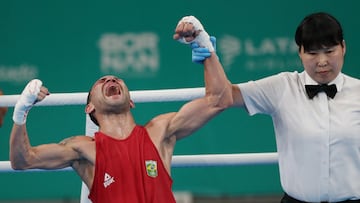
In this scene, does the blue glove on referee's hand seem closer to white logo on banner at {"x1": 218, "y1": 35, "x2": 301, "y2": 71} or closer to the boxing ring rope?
the boxing ring rope

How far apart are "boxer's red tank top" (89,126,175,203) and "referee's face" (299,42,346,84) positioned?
2.49 feet

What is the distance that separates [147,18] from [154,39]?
148 millimetres

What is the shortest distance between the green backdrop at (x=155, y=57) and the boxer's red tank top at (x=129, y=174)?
1982 mm

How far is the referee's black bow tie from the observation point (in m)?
3.01

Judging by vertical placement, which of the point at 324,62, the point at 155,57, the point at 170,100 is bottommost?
the point at 155,57

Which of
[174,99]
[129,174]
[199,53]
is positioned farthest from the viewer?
[174,99]

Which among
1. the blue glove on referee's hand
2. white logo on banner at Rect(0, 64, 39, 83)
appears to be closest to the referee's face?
the blue glove on referee's hand

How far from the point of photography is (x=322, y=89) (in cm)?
301

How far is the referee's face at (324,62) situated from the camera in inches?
117

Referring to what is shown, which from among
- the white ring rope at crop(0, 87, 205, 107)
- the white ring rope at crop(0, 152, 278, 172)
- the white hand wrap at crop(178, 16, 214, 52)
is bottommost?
the white ring rope at crop(0, 152, 278, 172)

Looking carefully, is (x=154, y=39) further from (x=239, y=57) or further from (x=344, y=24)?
(x=344, y=24)

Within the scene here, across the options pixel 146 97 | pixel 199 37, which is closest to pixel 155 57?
pixel 146 97

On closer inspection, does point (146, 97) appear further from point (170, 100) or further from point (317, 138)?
point (317, 138)

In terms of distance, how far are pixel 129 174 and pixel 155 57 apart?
2.16m
